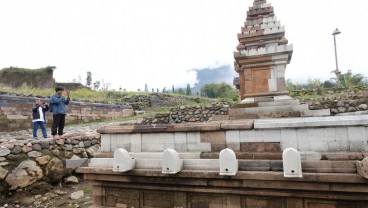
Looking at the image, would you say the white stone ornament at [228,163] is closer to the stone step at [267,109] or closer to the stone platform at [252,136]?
the stone platform at [252,136]

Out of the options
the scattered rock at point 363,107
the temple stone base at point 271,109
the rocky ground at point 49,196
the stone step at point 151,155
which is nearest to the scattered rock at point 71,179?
the rocky ground at point 49,196

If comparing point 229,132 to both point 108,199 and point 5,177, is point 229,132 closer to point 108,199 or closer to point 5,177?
point 108,199

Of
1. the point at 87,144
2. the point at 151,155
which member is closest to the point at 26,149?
the point at 87,144

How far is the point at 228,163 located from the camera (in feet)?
12.8

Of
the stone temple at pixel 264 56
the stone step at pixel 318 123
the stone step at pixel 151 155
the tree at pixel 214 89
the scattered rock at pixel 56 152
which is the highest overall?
the tree at pixel 214 89

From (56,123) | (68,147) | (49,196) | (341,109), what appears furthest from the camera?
(341,109)

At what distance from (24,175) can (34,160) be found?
0.48 metres

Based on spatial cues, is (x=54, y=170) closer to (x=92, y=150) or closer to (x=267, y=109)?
(x=92, y=150)

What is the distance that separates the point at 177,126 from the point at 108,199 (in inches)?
79.6

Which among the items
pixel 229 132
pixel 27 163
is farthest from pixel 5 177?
pixel 229 132

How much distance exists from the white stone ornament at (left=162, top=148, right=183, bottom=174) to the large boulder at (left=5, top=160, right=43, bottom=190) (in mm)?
4983

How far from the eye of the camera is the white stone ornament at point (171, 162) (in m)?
4.17

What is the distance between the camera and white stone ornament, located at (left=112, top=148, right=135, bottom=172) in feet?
14.8

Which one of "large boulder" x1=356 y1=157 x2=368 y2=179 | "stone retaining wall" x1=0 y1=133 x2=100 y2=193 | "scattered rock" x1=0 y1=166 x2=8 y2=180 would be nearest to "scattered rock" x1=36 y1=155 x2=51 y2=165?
"stone retaining wall" x1=0 y1=133 x2=100 y2=193
